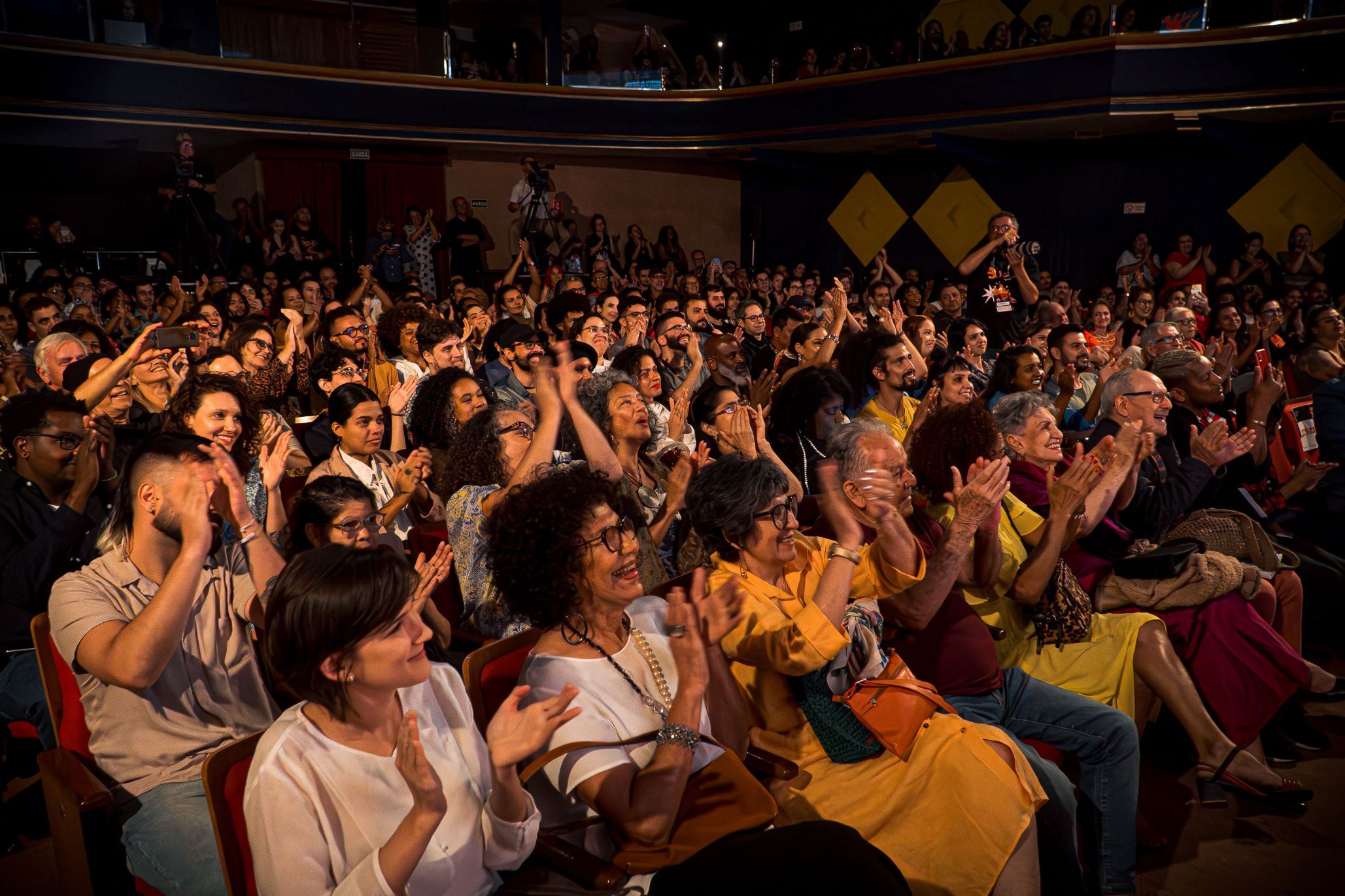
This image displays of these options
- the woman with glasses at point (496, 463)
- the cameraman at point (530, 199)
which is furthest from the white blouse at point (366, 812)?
the cameraman at point (530, 199)

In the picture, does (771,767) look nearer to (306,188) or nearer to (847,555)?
(847,555)

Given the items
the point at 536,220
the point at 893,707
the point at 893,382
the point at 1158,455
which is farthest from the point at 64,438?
the point at 536,220

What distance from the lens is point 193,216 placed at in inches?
373

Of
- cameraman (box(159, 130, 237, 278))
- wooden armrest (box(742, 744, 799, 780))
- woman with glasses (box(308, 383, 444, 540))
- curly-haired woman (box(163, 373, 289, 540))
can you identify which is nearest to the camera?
wooden armrest (box(742, 744, 799, 780))

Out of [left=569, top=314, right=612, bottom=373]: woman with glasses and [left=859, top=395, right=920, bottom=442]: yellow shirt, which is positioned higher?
[left=569, top=314, right=612, bottom=373]: woman with glasses

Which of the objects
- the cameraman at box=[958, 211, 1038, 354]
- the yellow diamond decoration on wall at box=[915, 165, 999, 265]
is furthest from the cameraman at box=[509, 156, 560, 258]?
the cameraman at box=[958, 211, 1038, 354]

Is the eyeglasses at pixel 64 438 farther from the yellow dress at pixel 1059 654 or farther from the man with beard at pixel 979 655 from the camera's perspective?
the yellow dress at pixel 1059 654

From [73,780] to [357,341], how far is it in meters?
3.76

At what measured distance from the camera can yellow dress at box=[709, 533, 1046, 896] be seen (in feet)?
6.17

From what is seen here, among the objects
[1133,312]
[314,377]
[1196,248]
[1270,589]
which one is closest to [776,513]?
[1270,589]

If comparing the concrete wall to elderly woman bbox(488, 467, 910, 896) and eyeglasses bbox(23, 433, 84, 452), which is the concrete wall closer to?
eyeglasses bbox(23, 433, 84, 452)

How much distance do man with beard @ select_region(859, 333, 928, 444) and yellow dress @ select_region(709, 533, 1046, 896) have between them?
2354 millimetres

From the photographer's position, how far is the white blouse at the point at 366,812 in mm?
1374

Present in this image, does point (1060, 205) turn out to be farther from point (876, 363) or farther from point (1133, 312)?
point (876, 363)
